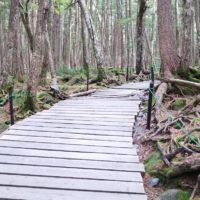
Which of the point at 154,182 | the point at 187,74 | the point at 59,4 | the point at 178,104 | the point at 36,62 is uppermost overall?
the point at 59,4

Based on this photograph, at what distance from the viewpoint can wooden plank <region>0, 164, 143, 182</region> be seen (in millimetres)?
4445

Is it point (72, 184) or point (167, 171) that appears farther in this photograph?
point (167, 171)

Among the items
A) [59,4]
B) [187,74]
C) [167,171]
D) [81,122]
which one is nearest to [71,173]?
[167,171]

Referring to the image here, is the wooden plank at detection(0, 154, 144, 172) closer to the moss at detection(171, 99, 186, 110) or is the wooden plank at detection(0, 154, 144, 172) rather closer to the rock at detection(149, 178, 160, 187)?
the rock at detection(149, 178, 160, 187)

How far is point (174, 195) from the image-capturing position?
4238 mm

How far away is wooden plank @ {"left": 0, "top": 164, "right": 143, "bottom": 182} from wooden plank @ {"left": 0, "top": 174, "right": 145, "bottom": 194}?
0.35 feet

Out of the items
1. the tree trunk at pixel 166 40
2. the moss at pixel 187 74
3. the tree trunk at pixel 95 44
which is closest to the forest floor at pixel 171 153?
the moss at pixel 187 74

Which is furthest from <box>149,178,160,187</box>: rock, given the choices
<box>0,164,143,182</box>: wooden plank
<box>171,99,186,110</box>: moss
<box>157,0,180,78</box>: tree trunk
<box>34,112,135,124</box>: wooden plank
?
<box>157,0,180,78</box>: tree trunk

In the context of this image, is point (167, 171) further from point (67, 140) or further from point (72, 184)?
point (67, 140)

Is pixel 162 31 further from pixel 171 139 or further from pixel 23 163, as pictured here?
pixel 23 163

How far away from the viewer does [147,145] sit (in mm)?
6387

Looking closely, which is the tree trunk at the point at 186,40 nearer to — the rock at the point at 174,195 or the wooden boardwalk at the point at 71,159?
the wooden boardwalk at the point at 71,159

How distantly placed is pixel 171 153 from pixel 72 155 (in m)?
1.44

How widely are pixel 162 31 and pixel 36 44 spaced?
162 inches
